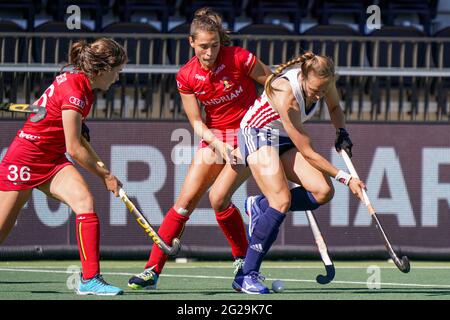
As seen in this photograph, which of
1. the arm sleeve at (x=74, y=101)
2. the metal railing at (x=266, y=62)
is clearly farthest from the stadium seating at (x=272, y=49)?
the arm sleeve at (x=74, y=101)

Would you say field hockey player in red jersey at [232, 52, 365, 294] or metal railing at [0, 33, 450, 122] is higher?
field hockey player in red jersey at [232, 52, 365, 294]

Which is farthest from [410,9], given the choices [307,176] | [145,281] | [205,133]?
[145,281]

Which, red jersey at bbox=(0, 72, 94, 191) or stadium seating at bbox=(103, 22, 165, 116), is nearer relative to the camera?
red jersey at bbox=(0, 72, 94, 191)

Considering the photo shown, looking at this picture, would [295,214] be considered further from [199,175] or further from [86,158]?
[86,158]

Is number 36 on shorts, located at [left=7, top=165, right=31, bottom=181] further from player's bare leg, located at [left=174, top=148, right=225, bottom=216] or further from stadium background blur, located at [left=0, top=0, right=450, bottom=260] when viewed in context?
stadium background blur, located at [left=0, top=0, right=450, bottom=260]

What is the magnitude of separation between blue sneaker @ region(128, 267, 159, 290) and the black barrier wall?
8.24 ft

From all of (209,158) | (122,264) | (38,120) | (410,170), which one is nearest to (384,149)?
(410,170)

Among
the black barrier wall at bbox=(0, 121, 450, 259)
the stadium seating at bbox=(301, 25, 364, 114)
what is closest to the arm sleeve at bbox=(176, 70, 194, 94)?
the black barrier wall at bbox=(0, 121, 450, 259)

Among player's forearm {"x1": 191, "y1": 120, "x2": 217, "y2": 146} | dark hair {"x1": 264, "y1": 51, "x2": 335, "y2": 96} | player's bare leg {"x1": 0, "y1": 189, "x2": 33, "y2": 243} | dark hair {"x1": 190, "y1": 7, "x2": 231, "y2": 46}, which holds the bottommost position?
player's bare leg {"x1": 0, "y1": 189, "x2": 33, "y2": 243}

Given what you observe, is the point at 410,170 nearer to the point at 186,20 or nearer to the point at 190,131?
the point at 190,131

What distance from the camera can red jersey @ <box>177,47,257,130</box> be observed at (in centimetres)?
689

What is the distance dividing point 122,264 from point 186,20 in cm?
359

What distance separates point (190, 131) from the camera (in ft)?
30.9

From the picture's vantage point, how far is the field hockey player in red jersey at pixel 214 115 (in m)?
6.80
